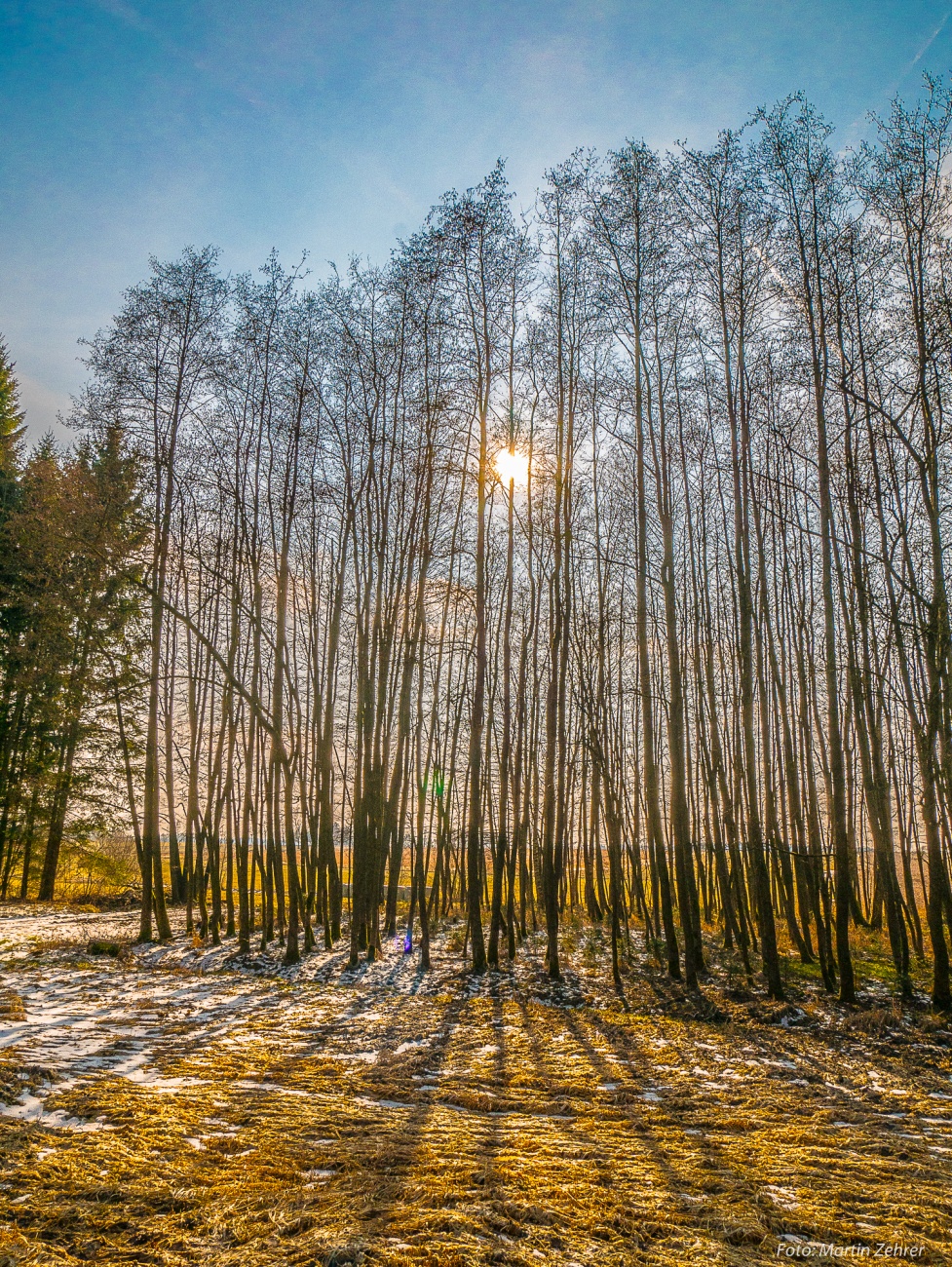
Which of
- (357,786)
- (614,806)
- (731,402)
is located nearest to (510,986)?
(614,806)

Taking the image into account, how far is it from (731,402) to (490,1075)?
9.28m

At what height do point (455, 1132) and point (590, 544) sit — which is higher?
point (590, 544)

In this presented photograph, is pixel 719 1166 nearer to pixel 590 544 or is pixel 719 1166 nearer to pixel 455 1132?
pixel 455 1132

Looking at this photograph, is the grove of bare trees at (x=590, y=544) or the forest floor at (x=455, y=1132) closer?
the forest floor at (x=455, y=1132)

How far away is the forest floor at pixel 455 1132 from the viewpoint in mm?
2373

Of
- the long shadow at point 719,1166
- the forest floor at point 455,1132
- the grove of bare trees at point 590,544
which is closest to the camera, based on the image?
the forest floor at point 455,1132

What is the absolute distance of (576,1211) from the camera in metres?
2.61

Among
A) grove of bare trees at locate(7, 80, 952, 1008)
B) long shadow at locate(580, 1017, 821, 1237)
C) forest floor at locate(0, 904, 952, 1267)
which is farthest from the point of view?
grove of bare trees at locate(7, 80, 952, 1008)

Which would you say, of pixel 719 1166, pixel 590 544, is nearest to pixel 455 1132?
pixel 719 1166

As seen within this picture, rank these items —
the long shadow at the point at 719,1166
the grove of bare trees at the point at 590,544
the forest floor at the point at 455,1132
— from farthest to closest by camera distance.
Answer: the grove of bare trees at the point at 590,544
the long shadow at the point at 719,1166
the forest floor at the point at 455,1132

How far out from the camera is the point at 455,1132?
356 cm

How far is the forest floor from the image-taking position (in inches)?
93.4

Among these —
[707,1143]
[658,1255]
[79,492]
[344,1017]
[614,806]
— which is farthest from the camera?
[79,492]

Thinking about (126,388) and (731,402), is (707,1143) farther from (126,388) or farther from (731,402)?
(126,388)
